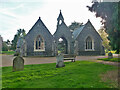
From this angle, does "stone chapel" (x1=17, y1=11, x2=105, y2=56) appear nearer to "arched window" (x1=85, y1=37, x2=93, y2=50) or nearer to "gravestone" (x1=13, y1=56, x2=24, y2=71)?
"arched window" (x1=85, y1=37, x2=93, y2=50)

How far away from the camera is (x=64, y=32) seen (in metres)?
26.0

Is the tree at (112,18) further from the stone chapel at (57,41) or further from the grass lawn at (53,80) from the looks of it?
the stone chapel at (57,41)

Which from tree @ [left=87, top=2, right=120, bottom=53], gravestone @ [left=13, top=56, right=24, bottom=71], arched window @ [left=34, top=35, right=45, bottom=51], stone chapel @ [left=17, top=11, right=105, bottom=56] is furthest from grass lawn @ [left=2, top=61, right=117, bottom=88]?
arched window @ [left=34, top=35, right=45, bottom=51]

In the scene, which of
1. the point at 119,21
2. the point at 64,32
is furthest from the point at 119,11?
the point at 64,32

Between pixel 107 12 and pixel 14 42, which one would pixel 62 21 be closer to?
pixel 107 12

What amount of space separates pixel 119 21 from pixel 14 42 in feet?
203

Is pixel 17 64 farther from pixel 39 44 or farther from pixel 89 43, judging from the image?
pixel 89 43

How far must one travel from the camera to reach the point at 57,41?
25312 mm

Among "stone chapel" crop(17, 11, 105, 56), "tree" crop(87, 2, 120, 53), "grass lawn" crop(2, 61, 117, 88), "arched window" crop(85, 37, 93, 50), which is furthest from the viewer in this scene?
"arched window" crop(85, 37, 93, 50)

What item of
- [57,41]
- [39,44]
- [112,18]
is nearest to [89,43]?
[57,41]

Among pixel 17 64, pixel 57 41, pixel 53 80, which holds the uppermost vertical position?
pixel 57 41

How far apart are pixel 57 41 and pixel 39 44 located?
448 centimetres

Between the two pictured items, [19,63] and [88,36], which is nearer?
[19,63]

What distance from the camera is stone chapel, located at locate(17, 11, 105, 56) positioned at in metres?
23.4
